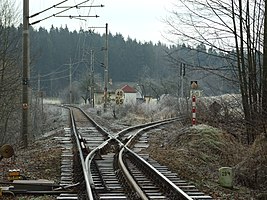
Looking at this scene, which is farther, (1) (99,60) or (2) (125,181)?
(1) (99,60)

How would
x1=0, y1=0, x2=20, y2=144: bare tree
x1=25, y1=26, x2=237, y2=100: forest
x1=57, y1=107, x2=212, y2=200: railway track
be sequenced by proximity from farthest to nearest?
x1=25, y1=26, x2=237, y2=100: forest
x1=0, y1=0, x2=20, y2=144: bare tree
x1=57, y1=107, x2=212, y2=200: railway track

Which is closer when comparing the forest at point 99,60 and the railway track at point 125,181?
the railway track at point 125,181

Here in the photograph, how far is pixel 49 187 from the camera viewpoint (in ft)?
29.5

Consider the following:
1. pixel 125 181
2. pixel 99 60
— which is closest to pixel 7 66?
pixel 125 181

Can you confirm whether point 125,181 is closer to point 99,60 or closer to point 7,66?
point 7,66

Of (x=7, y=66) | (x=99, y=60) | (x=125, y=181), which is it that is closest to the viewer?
(x=125, y=181)

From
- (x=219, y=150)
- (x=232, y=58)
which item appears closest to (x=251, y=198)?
(x=219, y=150)

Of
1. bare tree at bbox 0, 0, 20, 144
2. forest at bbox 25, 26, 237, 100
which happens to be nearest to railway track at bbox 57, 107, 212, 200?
bare tree at bbox 0, 0, 20, 144

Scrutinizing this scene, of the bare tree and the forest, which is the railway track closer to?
the bare tree

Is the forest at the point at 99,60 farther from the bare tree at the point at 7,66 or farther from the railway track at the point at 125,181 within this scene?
the railway track at the point at 125,181

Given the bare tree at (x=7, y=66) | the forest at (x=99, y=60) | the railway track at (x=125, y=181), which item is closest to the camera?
the railway track at (x=125, y=181)

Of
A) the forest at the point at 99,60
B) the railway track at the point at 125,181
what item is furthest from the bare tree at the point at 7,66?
the forest at the point at 99,60

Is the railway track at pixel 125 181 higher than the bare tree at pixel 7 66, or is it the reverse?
the bare tree at pixel 7 66

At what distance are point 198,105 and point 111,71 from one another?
109 metres
